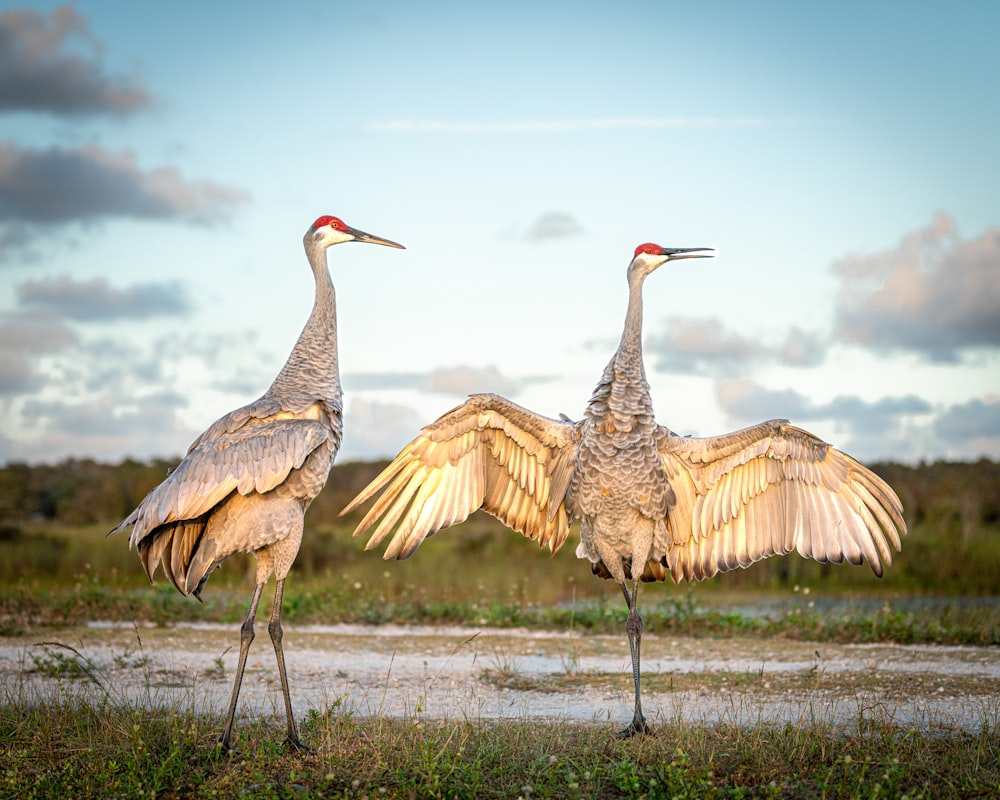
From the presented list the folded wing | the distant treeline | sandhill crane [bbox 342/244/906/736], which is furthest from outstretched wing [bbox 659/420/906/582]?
the distant treeline

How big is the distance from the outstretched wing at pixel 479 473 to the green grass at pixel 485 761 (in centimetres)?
173

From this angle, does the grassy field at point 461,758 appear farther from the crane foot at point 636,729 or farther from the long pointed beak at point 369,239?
the long pointed beak at point 369,239

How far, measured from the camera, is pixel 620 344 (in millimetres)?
8516

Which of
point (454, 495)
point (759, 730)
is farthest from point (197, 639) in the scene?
point (759, 730)

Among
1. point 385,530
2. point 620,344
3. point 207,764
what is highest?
point 620,344

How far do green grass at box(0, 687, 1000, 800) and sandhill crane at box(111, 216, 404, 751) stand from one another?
1.22ft

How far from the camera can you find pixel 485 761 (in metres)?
6.43

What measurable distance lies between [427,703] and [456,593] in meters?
7.63

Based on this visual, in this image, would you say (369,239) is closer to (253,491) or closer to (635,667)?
(253,491)

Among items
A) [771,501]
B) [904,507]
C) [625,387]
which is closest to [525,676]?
[771,501]

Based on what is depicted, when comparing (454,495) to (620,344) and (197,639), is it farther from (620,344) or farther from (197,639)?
(197,639)

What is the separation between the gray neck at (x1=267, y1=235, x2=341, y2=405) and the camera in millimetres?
7895

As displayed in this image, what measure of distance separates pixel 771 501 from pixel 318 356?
3.87 meters

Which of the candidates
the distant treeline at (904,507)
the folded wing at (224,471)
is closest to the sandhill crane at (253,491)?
the folded wing at (224,471)
